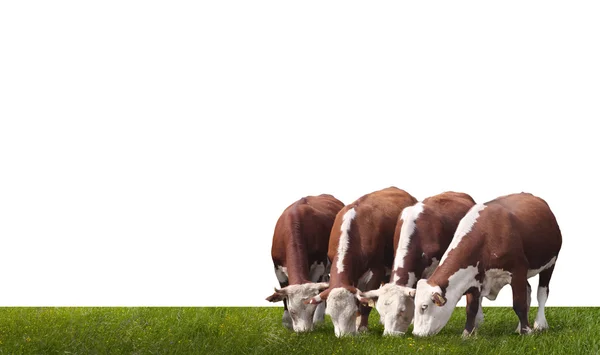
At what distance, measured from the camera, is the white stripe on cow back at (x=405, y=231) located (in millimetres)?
15508

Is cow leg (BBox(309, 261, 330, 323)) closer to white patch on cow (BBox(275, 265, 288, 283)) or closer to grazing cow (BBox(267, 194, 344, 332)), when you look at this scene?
grazing cow (BBox(267, 194, 344, 332))

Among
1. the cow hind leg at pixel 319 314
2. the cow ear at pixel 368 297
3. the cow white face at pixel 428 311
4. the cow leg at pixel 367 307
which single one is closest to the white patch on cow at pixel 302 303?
the cow leg at pixel 367 307

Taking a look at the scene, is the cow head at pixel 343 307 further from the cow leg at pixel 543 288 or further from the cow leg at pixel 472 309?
the cow leg at pixel 543 288

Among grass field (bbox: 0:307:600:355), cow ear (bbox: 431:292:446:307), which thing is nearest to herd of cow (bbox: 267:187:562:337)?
cow ear (bbox: 431:292:446:307)

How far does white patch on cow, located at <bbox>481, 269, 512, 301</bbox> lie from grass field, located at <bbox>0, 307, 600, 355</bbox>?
802mm

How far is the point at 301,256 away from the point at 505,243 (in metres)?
3.92

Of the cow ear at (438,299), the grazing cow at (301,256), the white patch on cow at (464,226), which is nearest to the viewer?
the cow ear at (438,299)

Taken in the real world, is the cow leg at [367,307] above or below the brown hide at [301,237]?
below

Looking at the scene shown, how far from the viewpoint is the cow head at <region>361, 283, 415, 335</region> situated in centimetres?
1478

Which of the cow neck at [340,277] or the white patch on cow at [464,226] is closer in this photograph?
the white patch on cow at [464,226]

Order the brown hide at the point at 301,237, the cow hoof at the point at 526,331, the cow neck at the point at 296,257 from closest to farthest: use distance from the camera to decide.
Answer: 1. the cow hoof at the point at 526,331
2. the cow neck at the point at 296,257
3. the brown hide at the point at 301,237

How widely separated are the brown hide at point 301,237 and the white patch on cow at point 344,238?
95cm

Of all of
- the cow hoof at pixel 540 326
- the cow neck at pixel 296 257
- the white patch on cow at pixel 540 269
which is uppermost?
the cow neck at pixel 296 257

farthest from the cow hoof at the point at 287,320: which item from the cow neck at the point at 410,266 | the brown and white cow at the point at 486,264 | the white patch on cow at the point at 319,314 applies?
the brown and white cow at the point at 486,264
